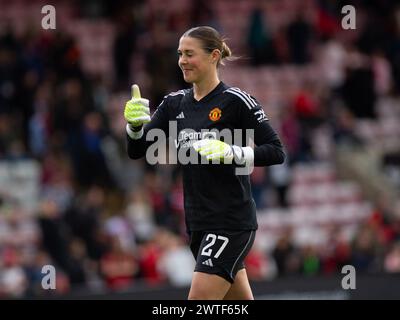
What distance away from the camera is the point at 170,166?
1677 centimetres

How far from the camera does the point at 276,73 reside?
19844 millimetres

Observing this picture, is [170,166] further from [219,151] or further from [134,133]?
[219,151]

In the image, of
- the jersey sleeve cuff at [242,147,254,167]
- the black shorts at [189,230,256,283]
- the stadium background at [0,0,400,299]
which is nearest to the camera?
the jersey sleeve cuff at [242,147,254,167]

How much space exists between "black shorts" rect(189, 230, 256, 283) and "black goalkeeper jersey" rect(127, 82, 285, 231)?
0.16ft

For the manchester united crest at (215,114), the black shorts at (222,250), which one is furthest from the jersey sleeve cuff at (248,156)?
the black shorts at (222,250)

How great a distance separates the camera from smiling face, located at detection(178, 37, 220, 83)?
784 centimetres

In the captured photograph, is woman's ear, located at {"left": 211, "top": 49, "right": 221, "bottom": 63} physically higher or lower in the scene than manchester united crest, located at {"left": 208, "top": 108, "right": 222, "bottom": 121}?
higher

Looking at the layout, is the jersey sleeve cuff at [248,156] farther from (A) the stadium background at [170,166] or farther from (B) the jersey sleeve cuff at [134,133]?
(A) the stadium background at [170,166]

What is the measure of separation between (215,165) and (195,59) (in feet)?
2.30

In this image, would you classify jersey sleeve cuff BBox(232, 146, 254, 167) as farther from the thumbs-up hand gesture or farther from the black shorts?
the thumbs-up hand gesture

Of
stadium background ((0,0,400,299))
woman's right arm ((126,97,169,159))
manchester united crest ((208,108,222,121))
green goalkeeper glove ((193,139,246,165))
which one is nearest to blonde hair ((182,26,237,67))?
manchester united crest ((208,108,222,121))

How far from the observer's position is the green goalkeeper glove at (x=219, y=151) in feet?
24.5

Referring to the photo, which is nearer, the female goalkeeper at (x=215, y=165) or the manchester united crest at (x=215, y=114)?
the female goalkeeper at (x=215, y=165)

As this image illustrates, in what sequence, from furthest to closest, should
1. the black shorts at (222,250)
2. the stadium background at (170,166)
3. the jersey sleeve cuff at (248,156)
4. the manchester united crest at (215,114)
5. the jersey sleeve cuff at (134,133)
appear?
the stadium background at (170,166), the jersey sleeve cuff at (134,133), the manchester united crest at (215,114), the black shorts at (222,250), the jersey sleeve cuff at (248,156)
